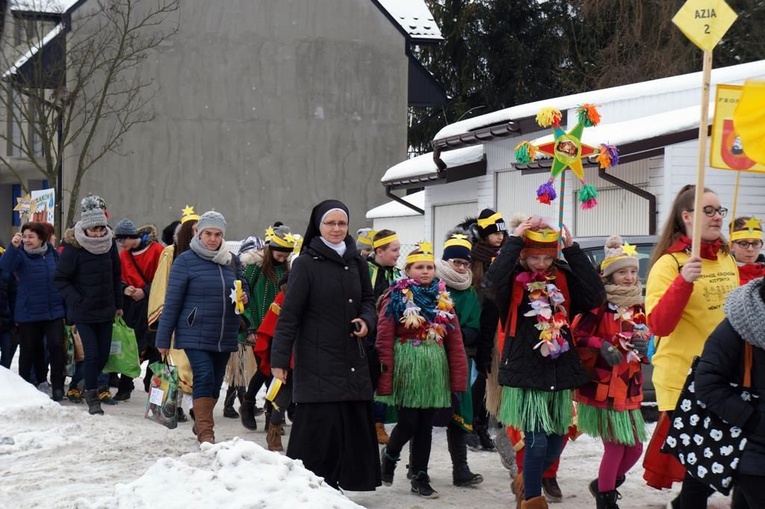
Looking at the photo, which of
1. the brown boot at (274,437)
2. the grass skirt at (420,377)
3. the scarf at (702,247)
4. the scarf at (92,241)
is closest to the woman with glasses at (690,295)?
the scarf at (702,247)

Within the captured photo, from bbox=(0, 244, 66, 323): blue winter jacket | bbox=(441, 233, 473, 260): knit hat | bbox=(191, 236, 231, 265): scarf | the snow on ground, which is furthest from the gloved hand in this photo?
bbox=(0, 244, 66, 323): blue winter jacket

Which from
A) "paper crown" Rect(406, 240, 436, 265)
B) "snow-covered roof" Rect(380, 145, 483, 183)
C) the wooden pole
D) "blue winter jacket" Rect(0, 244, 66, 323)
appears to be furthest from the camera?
"snow-covered roof" Rect(380, 145, 483, 183)

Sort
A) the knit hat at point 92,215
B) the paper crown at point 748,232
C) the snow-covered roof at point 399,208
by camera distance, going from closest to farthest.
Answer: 1. the paper crown at point 748,232
2. the knit hat at point 92,215
3. the snow-covered roof at point 399,208

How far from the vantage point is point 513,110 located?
19.5 meters

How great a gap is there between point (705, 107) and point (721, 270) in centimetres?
99

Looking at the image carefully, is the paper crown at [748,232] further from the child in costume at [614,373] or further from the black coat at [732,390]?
the black coat at [732,390]

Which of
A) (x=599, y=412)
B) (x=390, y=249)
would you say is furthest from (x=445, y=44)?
(x=599, y=412)

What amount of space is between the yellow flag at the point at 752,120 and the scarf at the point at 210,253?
4.69 m

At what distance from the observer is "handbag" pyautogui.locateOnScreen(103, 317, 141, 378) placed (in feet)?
39.4

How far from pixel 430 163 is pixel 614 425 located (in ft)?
57.1

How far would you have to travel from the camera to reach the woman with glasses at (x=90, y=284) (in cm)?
1129

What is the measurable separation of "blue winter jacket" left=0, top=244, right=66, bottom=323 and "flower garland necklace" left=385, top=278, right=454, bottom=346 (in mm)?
5481

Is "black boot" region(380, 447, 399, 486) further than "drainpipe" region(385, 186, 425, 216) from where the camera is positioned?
No

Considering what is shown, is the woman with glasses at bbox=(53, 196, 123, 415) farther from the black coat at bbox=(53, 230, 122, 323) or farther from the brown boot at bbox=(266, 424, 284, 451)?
the brown boot at bbox=(266, 424, 284, 451)
